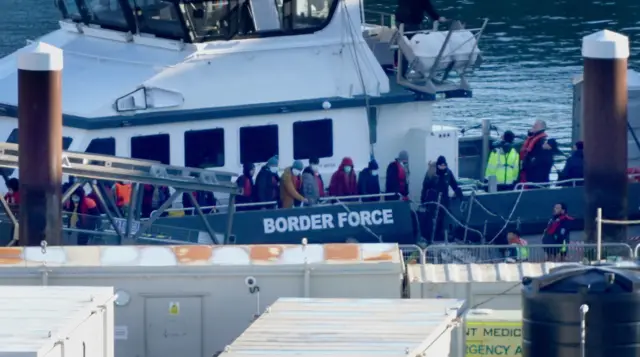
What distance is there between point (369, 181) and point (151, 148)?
2.27 m

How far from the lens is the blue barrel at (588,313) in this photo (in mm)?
10289

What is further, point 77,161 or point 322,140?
point 322,140

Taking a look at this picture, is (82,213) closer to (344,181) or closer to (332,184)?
(332,184)

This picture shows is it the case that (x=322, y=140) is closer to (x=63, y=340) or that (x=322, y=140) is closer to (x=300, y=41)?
(x=300, y=41)

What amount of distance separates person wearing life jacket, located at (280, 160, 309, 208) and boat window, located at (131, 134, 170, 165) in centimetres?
123

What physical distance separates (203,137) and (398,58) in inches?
99.9

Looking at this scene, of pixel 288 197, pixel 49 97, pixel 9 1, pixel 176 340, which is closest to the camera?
pixel 176 340

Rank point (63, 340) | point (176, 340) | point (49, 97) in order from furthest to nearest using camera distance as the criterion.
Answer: point (49, 97)
point (176, 340)
point (63, 340)

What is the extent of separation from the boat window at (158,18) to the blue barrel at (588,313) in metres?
7.48

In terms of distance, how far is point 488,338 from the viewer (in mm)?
11719

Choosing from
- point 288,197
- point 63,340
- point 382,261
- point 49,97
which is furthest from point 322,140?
point 63,340

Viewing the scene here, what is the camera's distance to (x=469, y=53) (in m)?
17.8

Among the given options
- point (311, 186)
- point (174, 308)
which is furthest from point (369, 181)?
point (174, 308)

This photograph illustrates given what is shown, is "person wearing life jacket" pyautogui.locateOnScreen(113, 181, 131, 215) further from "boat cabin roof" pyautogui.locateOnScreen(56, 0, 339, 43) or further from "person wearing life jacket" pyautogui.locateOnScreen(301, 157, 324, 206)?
"person wearing life jacket" pyautogui.locateOnScreen(301, 157, 324, 206)
